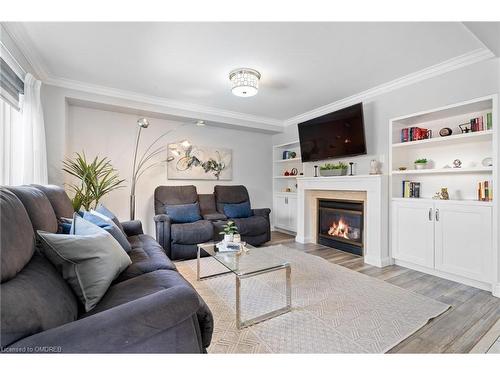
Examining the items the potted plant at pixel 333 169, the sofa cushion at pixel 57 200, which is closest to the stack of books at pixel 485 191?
the potted plant at pixel 333 169

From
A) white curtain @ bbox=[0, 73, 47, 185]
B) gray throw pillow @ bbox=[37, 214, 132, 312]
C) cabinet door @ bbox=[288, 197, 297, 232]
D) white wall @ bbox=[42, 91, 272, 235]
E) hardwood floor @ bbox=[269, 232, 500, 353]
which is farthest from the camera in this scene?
cabinet door @ bbox=[288, 197, 297, 232]

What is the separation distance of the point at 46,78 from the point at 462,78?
15.2 ft

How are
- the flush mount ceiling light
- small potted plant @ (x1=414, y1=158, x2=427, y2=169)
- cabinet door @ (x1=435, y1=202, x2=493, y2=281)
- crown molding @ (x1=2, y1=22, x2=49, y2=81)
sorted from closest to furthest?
crown molding @ (x1=2, y1=22, x2=49, y2=81) → cabinet door @ (x1=435, y1=202, x2=493, y2=281) → the flush mount ceiling light → small potted plant @ (x1=414, y1=158, x2=427, y2=169)

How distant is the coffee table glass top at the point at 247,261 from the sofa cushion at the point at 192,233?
0.78 m

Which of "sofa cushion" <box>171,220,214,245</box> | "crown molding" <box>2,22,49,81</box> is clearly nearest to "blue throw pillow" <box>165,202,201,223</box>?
"sofa cushion" <box>171,220,214,245</box>

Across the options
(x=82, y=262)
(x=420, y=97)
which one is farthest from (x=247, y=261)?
(x=420, y=97)

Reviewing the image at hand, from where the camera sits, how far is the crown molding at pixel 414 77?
2.32 m

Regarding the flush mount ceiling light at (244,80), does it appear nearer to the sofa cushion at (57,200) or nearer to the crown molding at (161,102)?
the crown molding at (161,102)

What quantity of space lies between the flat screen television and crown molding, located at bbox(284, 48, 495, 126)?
0.31 meters

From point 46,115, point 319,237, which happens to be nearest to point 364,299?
point 319,237

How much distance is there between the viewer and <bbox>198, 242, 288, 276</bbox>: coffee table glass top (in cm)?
179

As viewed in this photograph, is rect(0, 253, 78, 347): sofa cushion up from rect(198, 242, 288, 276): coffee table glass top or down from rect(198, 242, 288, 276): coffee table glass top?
up

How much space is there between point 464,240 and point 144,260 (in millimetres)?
2939

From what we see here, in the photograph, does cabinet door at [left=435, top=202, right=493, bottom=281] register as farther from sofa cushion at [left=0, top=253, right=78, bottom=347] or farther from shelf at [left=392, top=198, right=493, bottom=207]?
sofa cushion at [left=0, top=253, right=78, bottom=347]
